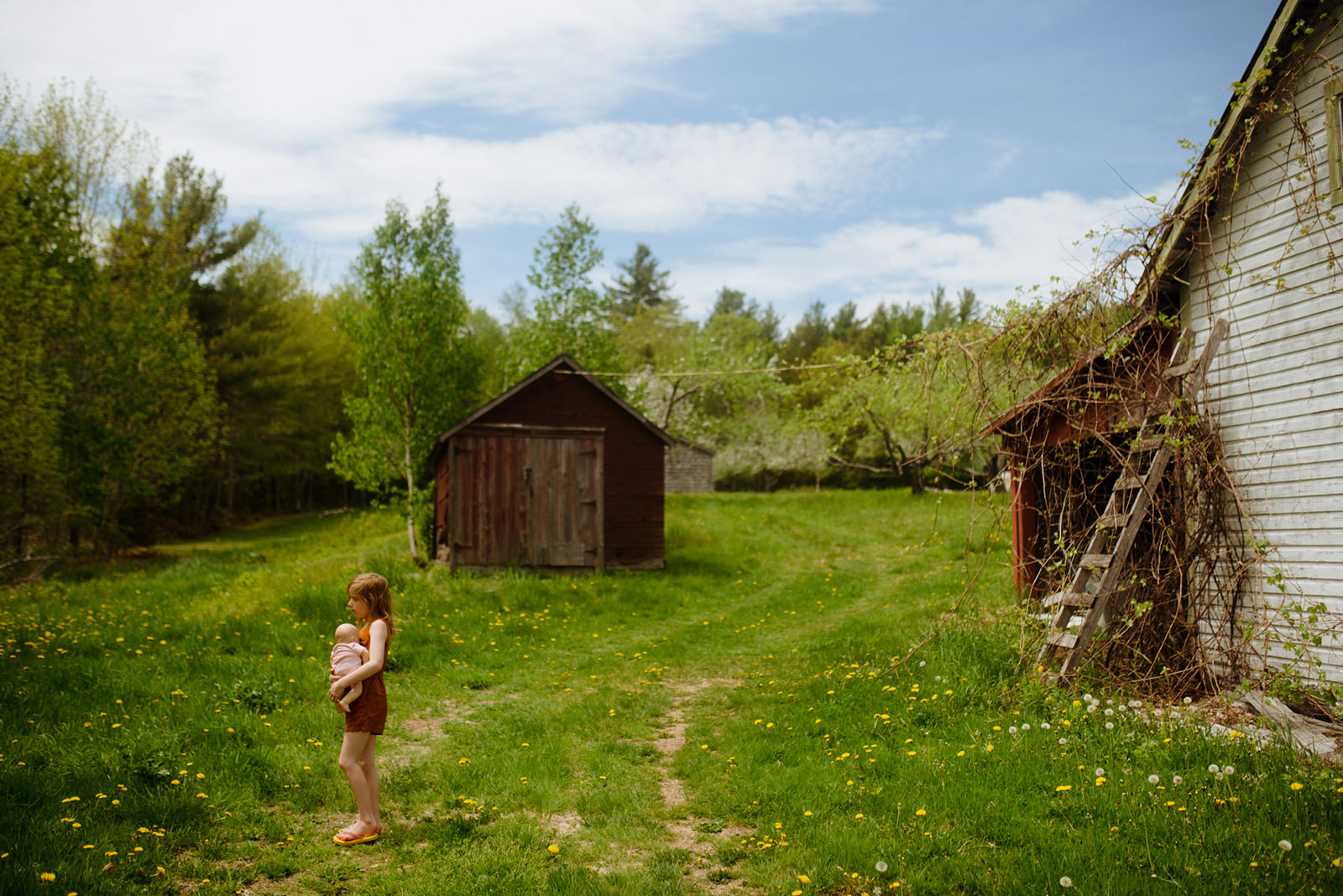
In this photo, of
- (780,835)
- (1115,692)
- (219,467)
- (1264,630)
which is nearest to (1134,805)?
(780,835)

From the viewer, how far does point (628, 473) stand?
59.6 feet

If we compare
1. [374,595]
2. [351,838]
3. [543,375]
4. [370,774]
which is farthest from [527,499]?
[351,838]

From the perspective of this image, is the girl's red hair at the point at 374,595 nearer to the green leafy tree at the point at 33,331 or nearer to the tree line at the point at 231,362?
the tree line at the point at 231,362

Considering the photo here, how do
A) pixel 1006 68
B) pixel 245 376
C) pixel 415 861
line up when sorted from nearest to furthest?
pixel 415 861, pixel 1006 68, pixel 245 376

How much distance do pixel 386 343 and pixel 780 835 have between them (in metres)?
19.0

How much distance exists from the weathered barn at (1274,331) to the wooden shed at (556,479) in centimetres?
1108

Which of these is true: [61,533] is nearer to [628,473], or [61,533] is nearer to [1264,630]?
[628,473]

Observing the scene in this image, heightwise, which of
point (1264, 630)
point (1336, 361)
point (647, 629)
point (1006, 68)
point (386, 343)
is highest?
point (1006, 68)

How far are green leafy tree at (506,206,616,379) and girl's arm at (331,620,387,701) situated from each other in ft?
72.1

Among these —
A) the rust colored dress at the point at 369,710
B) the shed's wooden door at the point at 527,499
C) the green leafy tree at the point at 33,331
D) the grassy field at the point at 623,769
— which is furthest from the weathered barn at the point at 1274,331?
the green leafy tree at the point at 33,331

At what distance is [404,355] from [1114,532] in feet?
58.5

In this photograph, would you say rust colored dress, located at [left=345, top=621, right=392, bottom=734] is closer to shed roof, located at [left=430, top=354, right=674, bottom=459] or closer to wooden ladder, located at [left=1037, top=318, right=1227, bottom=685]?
wooden ladder, located at [left=1037, top=318, right=1227, bottom=685]

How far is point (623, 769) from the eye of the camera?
21.0 ft

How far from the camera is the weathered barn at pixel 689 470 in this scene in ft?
129
